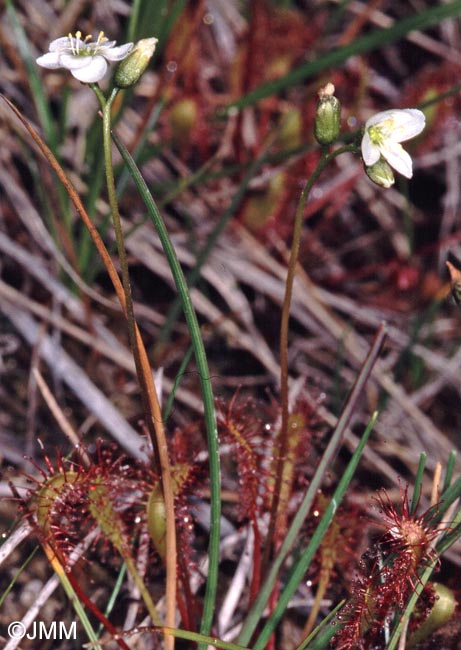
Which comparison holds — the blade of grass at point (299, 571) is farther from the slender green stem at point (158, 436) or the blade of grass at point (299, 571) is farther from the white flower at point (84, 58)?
the white flower at point (84, 58)

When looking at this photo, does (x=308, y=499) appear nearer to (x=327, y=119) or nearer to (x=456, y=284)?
(x=456, y=284)

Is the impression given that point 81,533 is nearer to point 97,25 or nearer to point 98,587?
point 98,587

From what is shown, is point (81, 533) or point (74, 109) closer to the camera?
point (81, 533)

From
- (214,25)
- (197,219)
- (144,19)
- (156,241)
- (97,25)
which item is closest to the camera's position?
(144,19)

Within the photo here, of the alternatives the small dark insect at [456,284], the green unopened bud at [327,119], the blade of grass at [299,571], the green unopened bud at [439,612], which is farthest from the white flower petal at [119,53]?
the green unopened bud at [439,612]

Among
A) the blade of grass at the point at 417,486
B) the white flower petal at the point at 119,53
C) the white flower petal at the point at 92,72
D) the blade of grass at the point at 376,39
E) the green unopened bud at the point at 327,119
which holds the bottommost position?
the blade of grass at the point at 417,486

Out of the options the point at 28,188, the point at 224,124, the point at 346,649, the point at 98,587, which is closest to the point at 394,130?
the point at 346,649

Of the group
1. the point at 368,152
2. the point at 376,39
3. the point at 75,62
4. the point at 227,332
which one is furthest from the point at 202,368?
the point at 376,39
